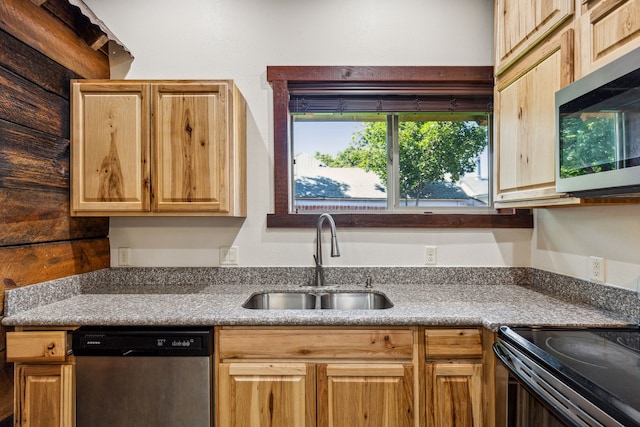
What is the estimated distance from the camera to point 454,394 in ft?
4.78

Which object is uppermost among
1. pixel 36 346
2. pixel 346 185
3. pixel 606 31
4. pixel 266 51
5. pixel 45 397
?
pixel 266 51

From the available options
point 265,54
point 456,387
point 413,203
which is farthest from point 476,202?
point 265,54

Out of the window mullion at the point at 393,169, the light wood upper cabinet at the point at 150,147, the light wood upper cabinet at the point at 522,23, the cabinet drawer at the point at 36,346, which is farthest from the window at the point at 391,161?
the cabinet drawer at the point at 36,346

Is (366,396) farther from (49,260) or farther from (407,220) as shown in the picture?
(49,260)

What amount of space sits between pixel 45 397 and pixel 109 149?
1.11 metres

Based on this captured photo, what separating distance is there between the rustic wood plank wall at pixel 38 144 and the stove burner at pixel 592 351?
2038 mm

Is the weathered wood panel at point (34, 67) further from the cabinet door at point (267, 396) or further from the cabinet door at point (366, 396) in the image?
the cabinet door at point (366, 396)

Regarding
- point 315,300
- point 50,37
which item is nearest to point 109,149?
point 50,37

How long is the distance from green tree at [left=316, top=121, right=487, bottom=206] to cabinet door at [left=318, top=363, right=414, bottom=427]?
112 cm

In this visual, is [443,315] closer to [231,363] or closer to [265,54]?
[231,363]

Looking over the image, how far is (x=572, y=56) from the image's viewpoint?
1336 millimetres

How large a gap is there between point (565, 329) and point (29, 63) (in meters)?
2.41

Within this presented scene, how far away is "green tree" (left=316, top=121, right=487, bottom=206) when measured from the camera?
223 centimetres

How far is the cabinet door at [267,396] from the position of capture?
57.2 inches
